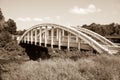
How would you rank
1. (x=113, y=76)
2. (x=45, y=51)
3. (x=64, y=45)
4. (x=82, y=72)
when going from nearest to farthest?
(x=113, y=76) < (x=82, y=72) < (x=64, y=45) < (x=45, y=51)

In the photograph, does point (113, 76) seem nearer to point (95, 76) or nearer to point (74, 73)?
point (95, 76)

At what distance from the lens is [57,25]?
24.3 meters

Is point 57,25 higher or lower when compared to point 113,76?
higher

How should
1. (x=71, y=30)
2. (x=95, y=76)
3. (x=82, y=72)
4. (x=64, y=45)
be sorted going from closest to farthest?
(x=95, y=76), (x=82, y=72), (x=71, y=30), (x=64, y=45)

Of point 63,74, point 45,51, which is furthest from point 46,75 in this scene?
point 45,51

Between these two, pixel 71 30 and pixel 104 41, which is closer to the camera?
pixel 71 30

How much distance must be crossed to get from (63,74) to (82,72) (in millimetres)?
758

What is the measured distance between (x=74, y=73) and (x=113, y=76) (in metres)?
1.29

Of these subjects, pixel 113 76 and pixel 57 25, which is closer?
pixel 113 76

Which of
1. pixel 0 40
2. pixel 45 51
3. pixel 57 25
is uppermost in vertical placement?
pixel 57 25

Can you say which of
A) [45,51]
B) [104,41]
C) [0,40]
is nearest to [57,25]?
[104,41]

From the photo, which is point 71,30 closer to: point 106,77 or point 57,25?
point 57,25

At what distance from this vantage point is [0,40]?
3183 cm

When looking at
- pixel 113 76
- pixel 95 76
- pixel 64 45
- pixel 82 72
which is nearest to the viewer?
pixel 113 76
